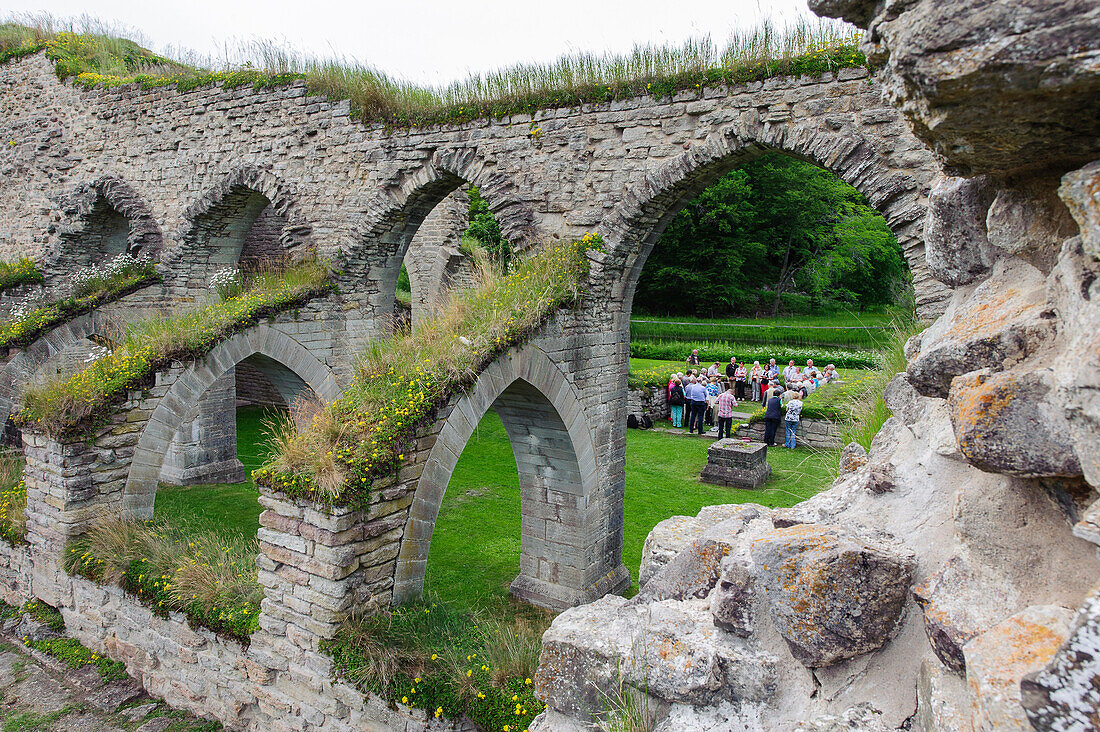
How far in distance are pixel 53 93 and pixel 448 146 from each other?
1014cm

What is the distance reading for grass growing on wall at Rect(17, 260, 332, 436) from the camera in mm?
7035

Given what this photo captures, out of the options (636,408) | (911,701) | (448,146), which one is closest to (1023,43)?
(911,701)

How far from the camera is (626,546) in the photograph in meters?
9.31

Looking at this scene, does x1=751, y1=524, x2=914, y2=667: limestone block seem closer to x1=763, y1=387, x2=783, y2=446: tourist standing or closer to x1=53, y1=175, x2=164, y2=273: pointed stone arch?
x1=763, y1=387, x2=783, y2=446: tourist standing

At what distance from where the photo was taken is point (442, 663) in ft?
15.8

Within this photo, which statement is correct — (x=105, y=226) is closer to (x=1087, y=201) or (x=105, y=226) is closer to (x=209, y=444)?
(x=209, y=444)

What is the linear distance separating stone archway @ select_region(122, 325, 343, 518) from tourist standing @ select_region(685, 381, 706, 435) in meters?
8.64

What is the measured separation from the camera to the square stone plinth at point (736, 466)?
37.8ft

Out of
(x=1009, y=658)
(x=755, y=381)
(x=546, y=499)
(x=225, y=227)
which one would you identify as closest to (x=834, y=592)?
(x=1009, y=658)

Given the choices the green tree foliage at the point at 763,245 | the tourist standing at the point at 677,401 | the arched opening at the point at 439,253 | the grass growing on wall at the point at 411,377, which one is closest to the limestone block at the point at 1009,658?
the grass growing on wall at the point at 411,377

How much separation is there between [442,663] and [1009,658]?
14.0ft

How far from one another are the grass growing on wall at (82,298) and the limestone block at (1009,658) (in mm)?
12523

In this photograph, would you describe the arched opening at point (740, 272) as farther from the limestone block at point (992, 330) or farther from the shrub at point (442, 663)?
the limestone block at point (992, 330)

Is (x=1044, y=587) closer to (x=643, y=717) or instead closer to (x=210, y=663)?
(x=643, y=717)
